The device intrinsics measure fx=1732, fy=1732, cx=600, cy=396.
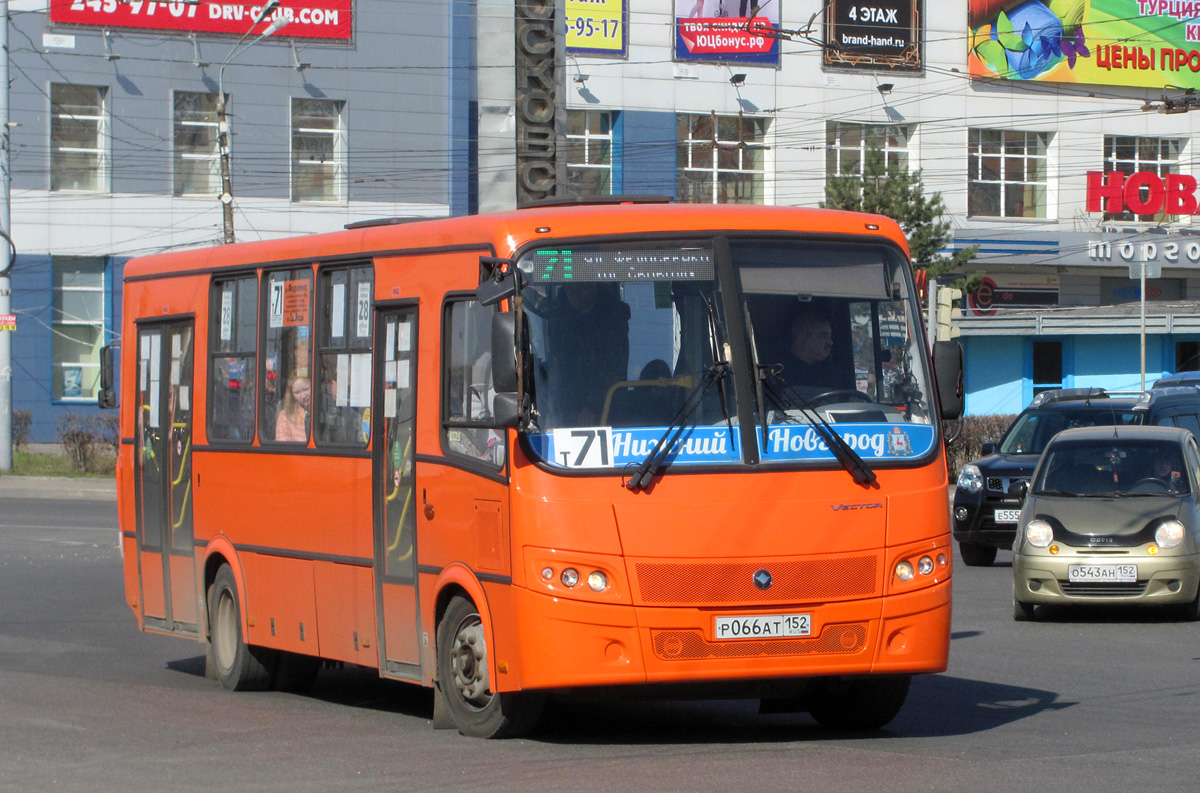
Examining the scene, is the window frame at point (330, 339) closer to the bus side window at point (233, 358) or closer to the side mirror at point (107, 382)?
the bus side window at point (233, 358)

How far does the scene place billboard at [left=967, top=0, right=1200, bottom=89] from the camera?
54062 millimetres

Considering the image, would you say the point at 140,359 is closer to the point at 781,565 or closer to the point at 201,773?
the point at 201,773

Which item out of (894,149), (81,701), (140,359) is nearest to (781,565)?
(81,701)

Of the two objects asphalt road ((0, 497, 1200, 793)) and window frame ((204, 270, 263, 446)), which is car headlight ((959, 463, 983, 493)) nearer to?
asphalt road ((0, 497, 1200, 793))

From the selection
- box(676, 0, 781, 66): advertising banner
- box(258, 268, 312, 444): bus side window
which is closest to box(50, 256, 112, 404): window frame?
box(676, 0, 781, 66): advertising banner

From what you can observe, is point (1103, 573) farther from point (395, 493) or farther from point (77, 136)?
point (77, 136)

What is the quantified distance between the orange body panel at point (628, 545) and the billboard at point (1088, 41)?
47.7m

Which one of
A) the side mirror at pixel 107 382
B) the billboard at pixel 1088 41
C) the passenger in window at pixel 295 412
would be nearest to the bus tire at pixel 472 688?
the passenger in window at pixel 295 412

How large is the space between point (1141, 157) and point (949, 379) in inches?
2053

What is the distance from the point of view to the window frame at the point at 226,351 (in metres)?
10.7

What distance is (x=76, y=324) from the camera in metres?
46.1

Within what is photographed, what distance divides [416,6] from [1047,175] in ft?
70.6

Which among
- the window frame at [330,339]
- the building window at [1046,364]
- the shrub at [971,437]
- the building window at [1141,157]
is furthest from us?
the building window at [1141,157]

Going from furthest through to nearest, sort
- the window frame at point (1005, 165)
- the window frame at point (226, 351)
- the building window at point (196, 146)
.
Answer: the window frame at point (1005, 165) < the building window at point (196, 146) < the window frame at point (226, 351)
